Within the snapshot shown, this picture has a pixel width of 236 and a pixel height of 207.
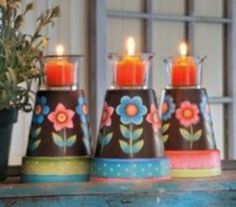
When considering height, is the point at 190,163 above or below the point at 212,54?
below

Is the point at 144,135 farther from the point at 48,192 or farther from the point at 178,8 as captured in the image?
the point at 178,8

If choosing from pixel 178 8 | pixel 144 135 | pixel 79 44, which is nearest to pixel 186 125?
pixel 144 135

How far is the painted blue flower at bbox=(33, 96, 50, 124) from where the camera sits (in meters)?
0.94

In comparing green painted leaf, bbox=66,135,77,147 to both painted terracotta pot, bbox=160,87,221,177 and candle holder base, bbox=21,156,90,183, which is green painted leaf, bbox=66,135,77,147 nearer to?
candle holder base, bbox=21,156,90,183

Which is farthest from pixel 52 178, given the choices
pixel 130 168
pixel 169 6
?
pixel 169 6

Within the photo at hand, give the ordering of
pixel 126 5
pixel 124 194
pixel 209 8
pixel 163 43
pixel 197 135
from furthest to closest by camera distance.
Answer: pixel 209 8, pixel 163 43, pixel 126 5, pixel 197 135, pixel 124 194

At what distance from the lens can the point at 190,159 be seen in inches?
37.5

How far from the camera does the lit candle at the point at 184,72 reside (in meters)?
0.99

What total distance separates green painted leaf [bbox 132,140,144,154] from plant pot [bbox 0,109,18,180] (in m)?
0.19

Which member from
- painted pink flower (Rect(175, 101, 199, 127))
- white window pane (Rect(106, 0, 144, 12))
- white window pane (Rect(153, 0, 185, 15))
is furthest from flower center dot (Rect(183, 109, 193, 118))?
white window pane (Rect(153, 0, 185, 15))

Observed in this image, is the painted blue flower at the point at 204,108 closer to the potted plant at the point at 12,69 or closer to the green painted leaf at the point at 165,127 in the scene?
the green painted leaf at the point at 165,127

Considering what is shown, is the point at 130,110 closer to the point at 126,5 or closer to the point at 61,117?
the point at 61,117

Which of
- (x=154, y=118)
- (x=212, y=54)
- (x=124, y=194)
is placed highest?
(x=212, y=54)

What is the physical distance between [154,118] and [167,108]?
0.08 m
